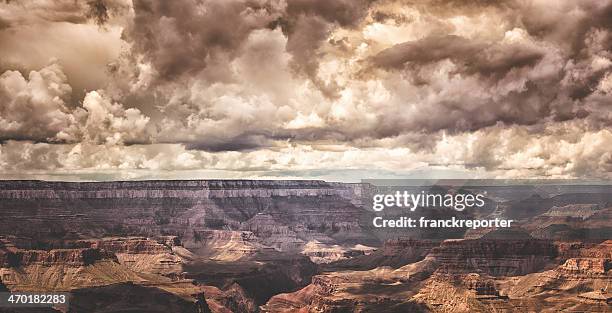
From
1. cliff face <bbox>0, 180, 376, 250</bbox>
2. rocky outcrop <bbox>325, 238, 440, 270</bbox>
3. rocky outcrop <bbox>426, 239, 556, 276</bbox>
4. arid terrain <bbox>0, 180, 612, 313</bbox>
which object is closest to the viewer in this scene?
arid terrain <bbox>0, 180, 612, 313</bbox>

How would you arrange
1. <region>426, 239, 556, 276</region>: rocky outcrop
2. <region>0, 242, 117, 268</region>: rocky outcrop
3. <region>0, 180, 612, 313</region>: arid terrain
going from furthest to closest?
<region>0, 242, 117, 268</region>: rocky outcrop < <region>426, 239, 556, 276</region>: rocky outcrop < <region>0, 180, 612, 313</region>: arid terrain

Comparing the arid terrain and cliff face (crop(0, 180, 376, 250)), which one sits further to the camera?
cliff face (crop(0, 180, 376, 250))

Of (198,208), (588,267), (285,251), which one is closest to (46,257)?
(285,251)

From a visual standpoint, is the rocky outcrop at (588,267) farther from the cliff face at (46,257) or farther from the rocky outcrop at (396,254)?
the cliff face at (46,257)

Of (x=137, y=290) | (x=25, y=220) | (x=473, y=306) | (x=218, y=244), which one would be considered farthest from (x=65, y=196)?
(x=473, y=306)

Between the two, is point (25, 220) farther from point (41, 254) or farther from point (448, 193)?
point (448, 193)

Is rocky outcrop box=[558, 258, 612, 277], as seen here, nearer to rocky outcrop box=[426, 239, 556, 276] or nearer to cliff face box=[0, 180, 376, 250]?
rocky outcrop box=[426, 239, 556, 276]

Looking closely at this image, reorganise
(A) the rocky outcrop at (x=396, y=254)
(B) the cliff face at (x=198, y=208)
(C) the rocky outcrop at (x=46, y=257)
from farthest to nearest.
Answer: (B) the cliff face at (x=198, y=208) < (A) the rocky outcrop at (x=396, y=254) < (C) the rocky outcrop at (x=46, y=257)

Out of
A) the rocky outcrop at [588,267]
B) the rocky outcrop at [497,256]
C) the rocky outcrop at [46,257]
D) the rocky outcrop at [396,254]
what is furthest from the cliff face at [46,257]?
the rocky outcrop at [588,267]

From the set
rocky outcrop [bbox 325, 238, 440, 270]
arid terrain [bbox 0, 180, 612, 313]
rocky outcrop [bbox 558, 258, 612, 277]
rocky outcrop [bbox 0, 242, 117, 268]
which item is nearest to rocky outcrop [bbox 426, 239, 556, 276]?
arid terrain [bbox 0, 180, 612, 313]

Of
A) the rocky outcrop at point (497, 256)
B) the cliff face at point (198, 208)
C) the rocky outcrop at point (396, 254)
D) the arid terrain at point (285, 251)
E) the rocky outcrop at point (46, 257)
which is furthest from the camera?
the cliff face at point (198, 208)
